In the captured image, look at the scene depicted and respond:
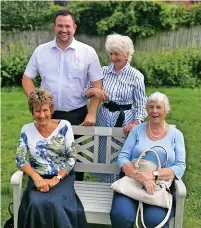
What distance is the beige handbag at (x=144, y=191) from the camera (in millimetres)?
3225

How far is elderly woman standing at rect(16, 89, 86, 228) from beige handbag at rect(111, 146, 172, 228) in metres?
0.40

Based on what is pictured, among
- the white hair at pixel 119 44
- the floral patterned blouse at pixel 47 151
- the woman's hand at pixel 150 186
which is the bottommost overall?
the woman's hand at pixel 150 186

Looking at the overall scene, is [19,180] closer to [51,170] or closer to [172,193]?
[51,170]

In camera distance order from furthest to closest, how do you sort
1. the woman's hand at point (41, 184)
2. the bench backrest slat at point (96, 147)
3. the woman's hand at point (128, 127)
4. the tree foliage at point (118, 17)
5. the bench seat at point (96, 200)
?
the tree foliage at point (118, 17) < the bench backrest slat at point (96, 147) < the woman's hand at point (128, 127) < the bench seat at point (96, 200) < the woman's hand at point (41, 184)

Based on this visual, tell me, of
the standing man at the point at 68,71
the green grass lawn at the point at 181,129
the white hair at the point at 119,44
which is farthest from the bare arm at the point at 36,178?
the white hair at the point at 119,44

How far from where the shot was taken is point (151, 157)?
345 centimetres

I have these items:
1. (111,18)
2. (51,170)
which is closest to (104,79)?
(51,170)

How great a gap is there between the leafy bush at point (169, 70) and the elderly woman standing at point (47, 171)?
7.57 metres

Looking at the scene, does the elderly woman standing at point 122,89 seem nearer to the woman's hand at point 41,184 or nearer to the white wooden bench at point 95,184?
the white wooden bench at point 95,184

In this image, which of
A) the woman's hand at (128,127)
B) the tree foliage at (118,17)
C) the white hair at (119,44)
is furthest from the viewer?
the tree foliage at (118,17)

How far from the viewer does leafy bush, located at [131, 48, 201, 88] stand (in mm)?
11031

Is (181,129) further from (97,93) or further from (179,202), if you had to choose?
(179,202)

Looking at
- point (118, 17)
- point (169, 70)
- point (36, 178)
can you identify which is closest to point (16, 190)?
point (36, 178)

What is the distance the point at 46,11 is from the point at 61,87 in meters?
12.6
